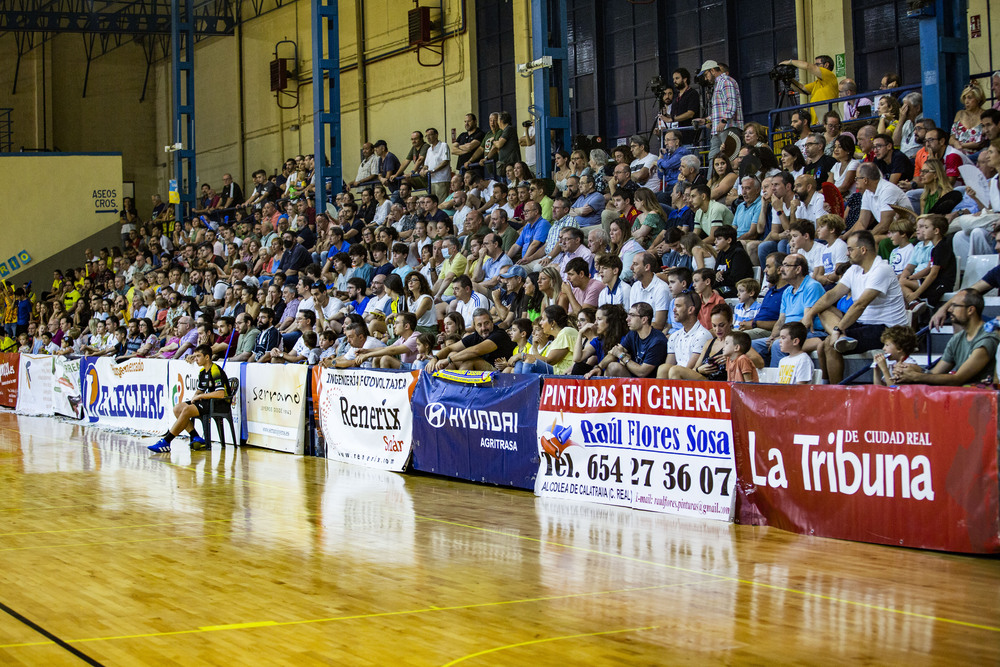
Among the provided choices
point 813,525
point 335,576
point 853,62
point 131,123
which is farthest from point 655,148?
point 131,123

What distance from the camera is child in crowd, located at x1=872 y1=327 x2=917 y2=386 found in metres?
8.48

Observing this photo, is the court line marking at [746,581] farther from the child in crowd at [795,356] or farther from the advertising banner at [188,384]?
the advertising banner at [188,384]

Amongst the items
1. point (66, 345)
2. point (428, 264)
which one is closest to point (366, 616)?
point (428, 264)

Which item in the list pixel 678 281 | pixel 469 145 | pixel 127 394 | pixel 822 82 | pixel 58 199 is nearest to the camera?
pixel 678 281

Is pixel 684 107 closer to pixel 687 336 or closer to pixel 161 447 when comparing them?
pixel 687 336

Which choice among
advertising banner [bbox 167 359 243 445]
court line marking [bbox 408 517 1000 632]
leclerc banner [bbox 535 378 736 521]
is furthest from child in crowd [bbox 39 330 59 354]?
court line marking [bbox 408 517 1000 632]

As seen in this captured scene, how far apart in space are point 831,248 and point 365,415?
242 inches

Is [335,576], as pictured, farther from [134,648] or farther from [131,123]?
[131,123]

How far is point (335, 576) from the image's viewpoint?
7.42 m

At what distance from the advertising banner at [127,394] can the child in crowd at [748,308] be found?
1066 cm

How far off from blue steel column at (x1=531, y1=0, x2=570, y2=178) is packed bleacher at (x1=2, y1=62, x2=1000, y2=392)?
56 centimetres

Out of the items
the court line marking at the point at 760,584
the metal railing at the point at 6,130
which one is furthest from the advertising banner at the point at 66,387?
the metal railing at the point at 6,130

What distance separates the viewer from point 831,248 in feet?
35.8

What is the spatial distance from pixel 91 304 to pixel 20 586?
21.0 meters
